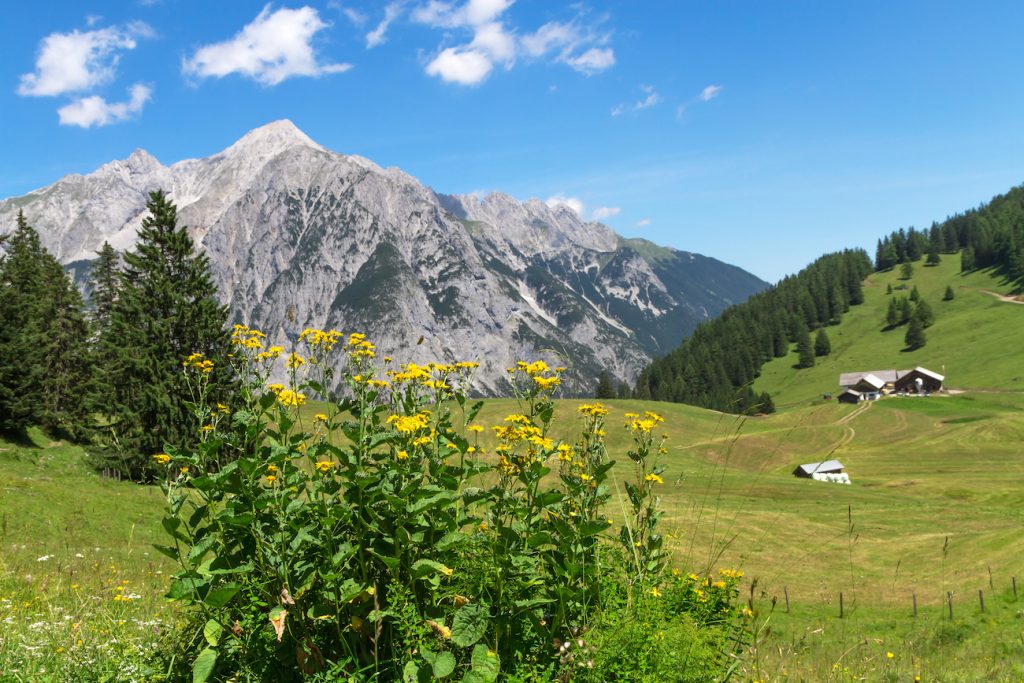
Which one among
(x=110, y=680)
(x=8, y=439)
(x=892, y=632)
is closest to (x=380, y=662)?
(x=110, y=680)

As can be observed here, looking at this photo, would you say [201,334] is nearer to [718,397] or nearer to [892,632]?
[892,632]

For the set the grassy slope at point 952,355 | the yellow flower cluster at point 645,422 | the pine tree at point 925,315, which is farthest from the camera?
the pine tree at point 925,315

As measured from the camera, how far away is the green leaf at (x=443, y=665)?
3.99m

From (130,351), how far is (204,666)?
3400 centimetres

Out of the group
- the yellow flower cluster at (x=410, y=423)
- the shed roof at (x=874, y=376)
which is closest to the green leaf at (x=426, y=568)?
the yellow flower cluster at (x=410, y=423)

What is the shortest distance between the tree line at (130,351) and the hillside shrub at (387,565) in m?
21.5

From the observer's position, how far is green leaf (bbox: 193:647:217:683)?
13.6 ft

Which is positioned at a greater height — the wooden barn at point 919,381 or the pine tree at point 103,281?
the pine tree at point 103,281

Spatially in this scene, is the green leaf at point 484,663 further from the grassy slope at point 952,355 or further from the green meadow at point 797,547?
the grassy slope at point 952,355

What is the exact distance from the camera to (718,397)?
176 meters

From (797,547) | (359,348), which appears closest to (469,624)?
(359,348)

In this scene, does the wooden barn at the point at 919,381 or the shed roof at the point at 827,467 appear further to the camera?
the wooden barn at the point at 919,381

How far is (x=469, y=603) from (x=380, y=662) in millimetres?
741

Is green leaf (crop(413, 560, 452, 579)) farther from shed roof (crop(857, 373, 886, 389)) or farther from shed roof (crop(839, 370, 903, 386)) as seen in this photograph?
shed roof (crop(839, 370, 903, 386))
